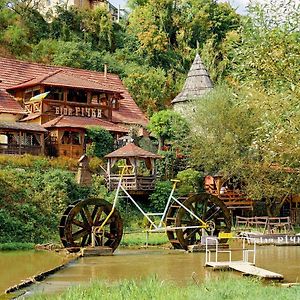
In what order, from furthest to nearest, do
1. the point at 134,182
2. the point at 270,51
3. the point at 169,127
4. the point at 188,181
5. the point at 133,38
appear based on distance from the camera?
the point at 133,38
the point at 169,127
the point at 188,181
the point at 134,182
the point at 270,51

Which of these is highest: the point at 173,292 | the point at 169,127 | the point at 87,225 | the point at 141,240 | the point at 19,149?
the point at 169,127

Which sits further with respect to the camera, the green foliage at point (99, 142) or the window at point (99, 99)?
the window at point (99, 99)

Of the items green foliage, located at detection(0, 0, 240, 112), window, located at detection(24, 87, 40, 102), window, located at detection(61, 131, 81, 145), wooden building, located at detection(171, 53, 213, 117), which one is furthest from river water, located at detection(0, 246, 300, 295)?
green foliage, located at detection(0, 0, 240, 112)

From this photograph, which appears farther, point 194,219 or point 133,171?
point 133,171

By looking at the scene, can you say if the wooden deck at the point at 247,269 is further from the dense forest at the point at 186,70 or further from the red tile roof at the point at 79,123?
the red tile roof at the point at 79,123

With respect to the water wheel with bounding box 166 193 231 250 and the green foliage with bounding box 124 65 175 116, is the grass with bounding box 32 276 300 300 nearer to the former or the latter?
the water wheel with bounding box 166 193 231 250

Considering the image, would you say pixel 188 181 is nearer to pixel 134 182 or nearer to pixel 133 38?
pixel 134 182

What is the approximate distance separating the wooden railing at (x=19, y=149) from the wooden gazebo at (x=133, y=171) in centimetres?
400

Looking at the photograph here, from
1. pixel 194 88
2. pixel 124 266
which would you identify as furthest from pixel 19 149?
pixel 194 88

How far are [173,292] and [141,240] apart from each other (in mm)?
16737

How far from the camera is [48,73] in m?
45.5

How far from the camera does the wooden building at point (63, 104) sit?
3884 cm

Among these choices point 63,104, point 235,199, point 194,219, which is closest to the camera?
point 194,219

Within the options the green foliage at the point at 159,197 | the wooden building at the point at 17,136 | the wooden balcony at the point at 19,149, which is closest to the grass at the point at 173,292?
the green foliage at the point at 159,197
